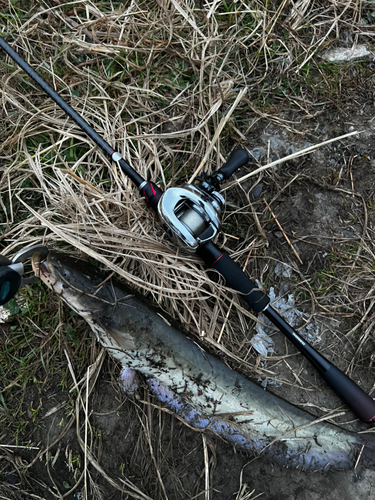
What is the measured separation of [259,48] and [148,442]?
2963 mm

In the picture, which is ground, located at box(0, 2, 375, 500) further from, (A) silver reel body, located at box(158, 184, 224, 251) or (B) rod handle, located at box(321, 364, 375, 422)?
(A) silver reel body, located at box(158, 184, 224, 251)

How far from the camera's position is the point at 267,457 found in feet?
6.94

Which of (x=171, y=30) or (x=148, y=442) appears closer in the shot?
(x=148, y=442)

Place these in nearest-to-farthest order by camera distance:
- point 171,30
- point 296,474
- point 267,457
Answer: point 267,457, point 296,474, point 171,30

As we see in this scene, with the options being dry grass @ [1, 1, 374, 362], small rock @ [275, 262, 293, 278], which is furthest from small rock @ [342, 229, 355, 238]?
dry grass @ [1, 1, 374, 362]

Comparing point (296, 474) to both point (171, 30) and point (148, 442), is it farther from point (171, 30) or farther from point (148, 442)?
point (171, 30)

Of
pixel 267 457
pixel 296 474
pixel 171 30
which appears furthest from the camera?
pixel 171 30

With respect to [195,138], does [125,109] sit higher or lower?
higher

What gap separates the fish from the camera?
2066mm

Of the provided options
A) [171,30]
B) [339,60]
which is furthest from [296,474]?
[171,30]

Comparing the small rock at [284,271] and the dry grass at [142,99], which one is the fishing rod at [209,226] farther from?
the small rock at [284,271]

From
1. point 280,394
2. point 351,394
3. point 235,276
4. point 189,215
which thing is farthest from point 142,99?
point 351,394

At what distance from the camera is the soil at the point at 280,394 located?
7.39ft

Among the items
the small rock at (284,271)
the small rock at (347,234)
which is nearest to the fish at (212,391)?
the small rock at (284,271)
